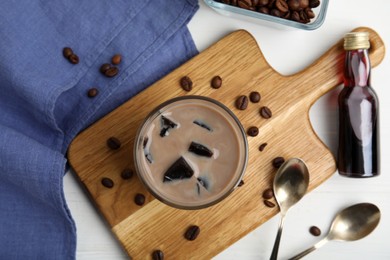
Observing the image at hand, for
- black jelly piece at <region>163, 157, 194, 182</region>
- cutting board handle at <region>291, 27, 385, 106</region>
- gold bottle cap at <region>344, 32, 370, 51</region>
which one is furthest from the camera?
cutting board handle at <region>291, 27, 385, 106</region>

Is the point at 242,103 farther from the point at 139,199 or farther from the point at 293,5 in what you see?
the point at 139,199

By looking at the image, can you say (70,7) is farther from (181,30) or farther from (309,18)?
(309,18)

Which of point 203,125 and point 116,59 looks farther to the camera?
point 116,59

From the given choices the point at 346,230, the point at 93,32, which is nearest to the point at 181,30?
the point at 93,32

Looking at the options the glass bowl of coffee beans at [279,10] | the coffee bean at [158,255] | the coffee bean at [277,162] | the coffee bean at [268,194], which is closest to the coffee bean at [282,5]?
the glass bowl of coffee beans at [279,10]

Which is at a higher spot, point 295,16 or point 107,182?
point 295,16

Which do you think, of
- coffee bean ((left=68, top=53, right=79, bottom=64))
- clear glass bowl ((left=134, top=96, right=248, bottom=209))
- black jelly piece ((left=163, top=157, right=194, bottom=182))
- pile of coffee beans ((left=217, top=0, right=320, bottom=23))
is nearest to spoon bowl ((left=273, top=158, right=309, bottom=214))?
clear glass bowl ((left=134, top=96, right=248, bottom=209))

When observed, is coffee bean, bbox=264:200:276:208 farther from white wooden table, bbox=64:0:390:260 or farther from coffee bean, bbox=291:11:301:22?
coffee bean, bbox=291:11:301:22

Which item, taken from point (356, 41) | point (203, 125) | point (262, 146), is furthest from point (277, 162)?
point (356, 41)
